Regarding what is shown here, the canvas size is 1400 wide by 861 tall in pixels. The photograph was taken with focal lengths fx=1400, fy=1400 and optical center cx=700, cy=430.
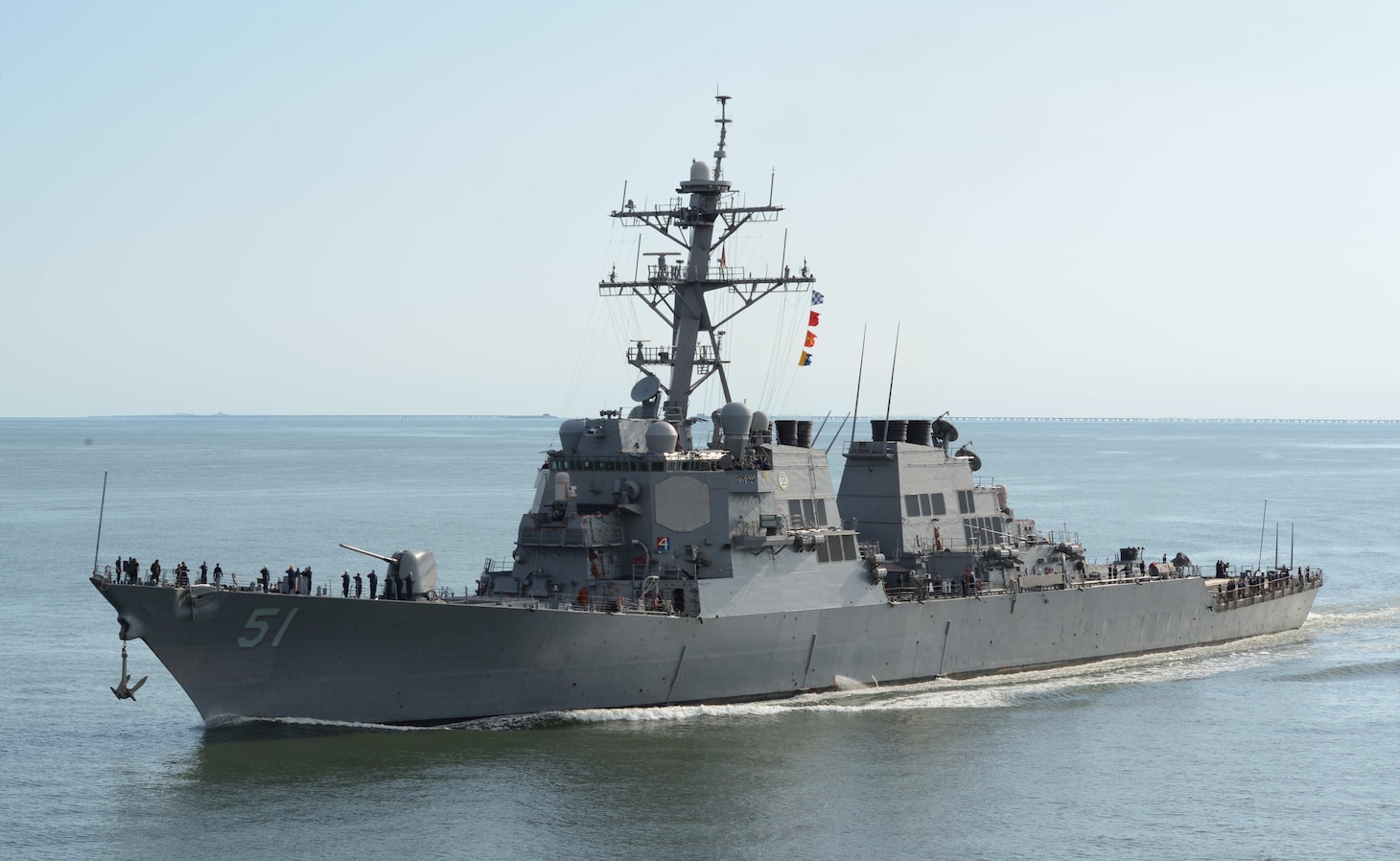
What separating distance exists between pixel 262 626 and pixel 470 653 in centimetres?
333

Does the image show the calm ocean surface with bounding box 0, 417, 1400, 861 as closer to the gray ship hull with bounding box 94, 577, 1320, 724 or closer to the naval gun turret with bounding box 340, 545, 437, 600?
the gray ship hull with bounding box 94, 577, 1320, 724

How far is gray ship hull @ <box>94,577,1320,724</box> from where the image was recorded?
73.0ft

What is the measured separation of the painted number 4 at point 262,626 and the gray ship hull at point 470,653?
22 mm

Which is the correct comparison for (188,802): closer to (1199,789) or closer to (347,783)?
(347,783)

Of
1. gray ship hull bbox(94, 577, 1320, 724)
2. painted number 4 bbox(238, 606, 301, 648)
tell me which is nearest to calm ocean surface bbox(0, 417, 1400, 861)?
gray ship hull bbox(94, 577, 1320, 724)

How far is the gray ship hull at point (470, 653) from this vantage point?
22266 millimetres

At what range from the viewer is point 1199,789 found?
861 inches

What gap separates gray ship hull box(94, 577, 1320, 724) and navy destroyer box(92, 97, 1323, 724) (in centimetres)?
4

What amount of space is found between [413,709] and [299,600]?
2.72 meters

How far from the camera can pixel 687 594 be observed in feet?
81.4

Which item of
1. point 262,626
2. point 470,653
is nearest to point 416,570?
point 470,653

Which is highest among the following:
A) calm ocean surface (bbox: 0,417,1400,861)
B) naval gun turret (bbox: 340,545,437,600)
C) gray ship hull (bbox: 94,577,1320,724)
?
naval gun turret (bbox: 340,545,437,600)

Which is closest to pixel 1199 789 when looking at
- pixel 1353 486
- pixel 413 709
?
pixel 413 709

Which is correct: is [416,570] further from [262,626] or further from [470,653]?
[262,626]
